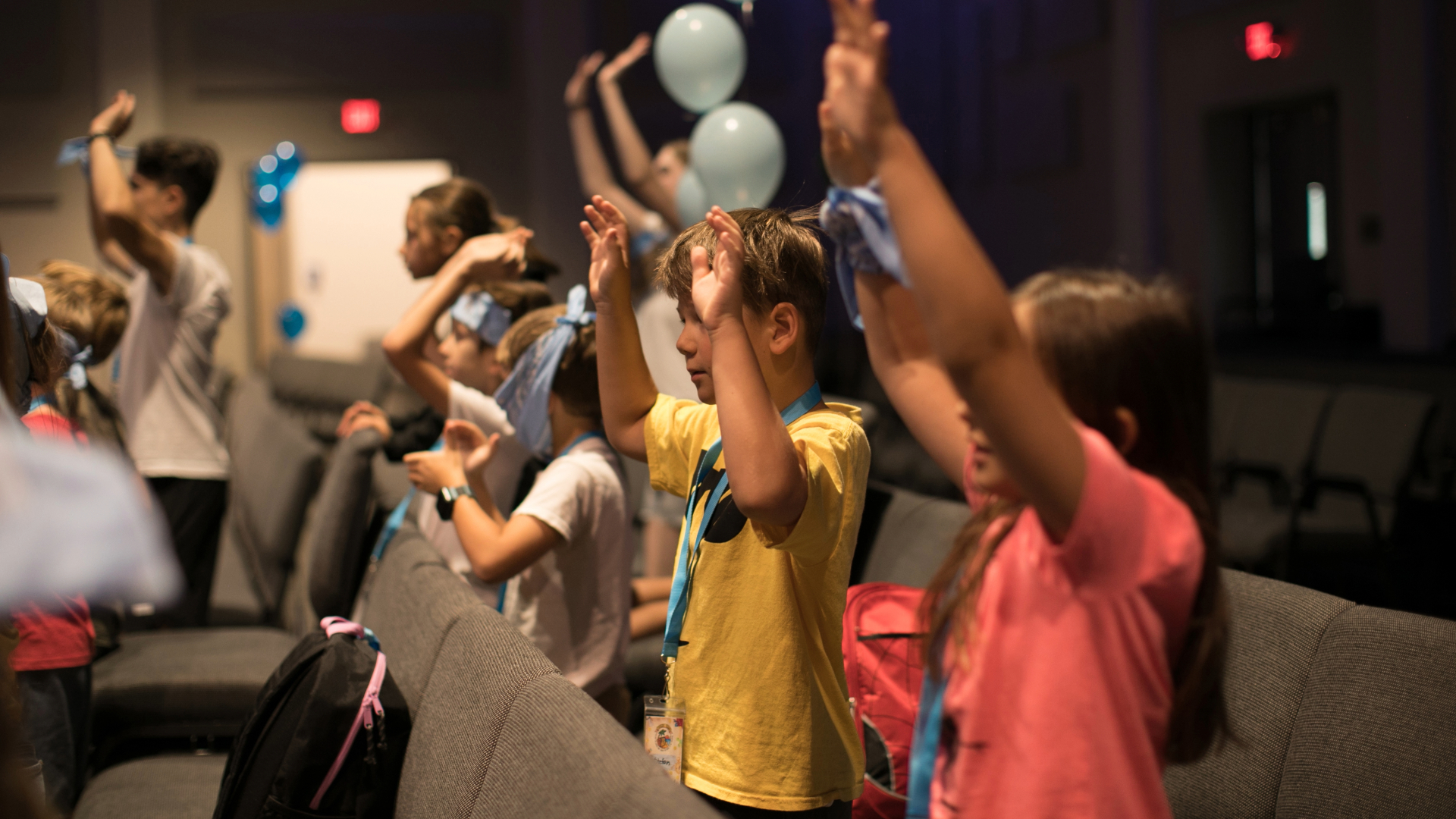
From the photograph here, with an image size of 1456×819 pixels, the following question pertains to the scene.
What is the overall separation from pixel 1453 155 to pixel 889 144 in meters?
6.74

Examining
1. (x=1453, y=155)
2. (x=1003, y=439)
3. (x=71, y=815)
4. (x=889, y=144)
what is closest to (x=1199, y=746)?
(x=1003, y=439)

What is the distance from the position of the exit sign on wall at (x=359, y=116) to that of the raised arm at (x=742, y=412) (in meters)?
8.40

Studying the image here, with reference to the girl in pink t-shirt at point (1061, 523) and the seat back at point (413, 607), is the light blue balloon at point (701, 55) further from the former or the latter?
A: the girl in pink t-shirt at point (1061, 523)

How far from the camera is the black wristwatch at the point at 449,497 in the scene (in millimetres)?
2039

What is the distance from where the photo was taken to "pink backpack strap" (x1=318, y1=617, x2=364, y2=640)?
185 cm

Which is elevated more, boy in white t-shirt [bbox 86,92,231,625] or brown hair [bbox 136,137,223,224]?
brown hair [bbox 136,137,223,224]

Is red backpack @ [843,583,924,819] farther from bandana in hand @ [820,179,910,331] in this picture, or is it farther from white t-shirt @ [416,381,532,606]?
bandana in hand @ [820,179,910,331]

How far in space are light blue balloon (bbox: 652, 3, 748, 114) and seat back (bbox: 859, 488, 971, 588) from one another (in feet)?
7.70

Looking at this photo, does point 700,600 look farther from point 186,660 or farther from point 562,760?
point 186,660

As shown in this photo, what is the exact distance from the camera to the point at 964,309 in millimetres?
794

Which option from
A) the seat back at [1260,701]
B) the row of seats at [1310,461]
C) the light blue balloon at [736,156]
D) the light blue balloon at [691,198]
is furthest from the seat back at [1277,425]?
the seat back at [1260,701]

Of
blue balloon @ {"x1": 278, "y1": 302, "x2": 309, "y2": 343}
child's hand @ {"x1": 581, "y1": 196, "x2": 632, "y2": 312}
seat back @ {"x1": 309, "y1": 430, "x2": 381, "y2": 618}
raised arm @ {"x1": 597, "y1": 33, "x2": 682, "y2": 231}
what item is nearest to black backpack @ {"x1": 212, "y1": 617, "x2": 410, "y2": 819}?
child's hand @ {"x1": 581, "y1": 196, "x2": 632, "y2": 312}

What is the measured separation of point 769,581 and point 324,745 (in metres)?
0.74

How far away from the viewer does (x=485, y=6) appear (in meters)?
8.96
